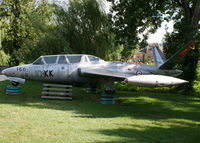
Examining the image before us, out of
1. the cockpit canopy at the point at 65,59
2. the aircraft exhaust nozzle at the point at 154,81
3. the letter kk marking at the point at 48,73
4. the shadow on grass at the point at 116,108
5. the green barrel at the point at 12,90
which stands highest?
the cockpit canopy at the point at 65,59

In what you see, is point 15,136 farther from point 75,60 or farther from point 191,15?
point 191,15

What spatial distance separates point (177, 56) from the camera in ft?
42.1

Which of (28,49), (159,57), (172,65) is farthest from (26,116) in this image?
(28,49)

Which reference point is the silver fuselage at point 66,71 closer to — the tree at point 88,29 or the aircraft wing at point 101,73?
the aircraft wing at point 101,73

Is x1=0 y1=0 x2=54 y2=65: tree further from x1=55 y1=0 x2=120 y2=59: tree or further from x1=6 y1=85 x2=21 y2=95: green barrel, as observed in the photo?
x1=6 y1=85 x2=21 y2=95: green barrel

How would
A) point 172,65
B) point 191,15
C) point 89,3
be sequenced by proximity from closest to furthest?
point 172,65
point 191,15
point 89,3

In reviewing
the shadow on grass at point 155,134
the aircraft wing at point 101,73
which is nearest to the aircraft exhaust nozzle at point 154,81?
the shadow on grass at point 155,134

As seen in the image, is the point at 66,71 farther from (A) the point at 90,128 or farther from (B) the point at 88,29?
(B) the point at 88,29

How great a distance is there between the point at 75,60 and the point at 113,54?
9.54 metres

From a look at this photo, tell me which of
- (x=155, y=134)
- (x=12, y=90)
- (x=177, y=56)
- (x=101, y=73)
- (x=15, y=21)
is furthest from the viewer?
(x=15, y=21)

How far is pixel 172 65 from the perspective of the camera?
1434 centimetres

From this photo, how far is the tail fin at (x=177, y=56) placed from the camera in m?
11.4

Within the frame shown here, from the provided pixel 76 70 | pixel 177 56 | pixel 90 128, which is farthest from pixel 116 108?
pixel 90 128

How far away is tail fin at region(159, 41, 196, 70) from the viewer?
11.4 metres
